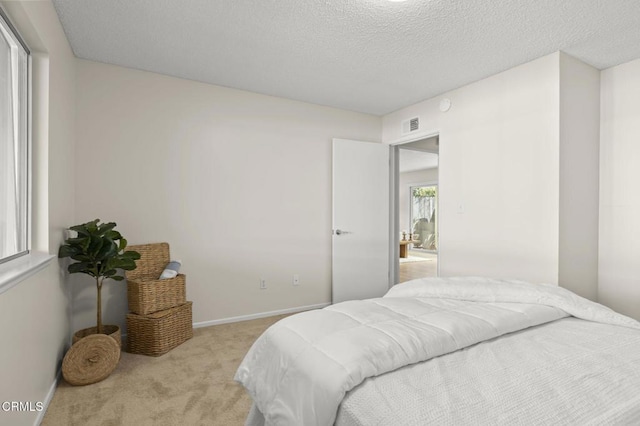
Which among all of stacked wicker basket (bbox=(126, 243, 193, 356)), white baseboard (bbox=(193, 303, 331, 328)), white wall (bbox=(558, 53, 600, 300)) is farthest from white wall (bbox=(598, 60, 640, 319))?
stacked wicker basket (bbox=(126, 243, 193, 356))

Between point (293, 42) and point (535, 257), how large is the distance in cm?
264

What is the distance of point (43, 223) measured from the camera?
2035 millimetres

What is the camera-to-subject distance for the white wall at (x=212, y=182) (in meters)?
3.05

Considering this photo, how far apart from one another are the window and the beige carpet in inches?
37.2

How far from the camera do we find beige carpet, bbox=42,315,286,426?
189 cm

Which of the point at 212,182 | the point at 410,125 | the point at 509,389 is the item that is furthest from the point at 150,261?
the point at 410,125

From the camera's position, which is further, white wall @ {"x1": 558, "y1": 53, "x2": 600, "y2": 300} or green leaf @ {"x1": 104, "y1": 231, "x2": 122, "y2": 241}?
white wall @ {"x1": 558, "y1": 53, "x2": 600, "y2": 300}

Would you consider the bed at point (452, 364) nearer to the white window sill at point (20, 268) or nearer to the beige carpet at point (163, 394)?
the beige carpet at point (163, 394)

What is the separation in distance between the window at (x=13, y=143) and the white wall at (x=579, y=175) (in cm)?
362

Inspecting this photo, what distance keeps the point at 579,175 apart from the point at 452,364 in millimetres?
2597

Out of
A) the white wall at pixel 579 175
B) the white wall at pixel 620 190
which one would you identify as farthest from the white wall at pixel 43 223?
the white wall at pixel 620 190

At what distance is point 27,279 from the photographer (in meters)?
1.64

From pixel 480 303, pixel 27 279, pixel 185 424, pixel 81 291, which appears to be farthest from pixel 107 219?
pixel 480 303

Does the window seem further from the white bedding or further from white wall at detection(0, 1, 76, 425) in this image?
the white bedding
